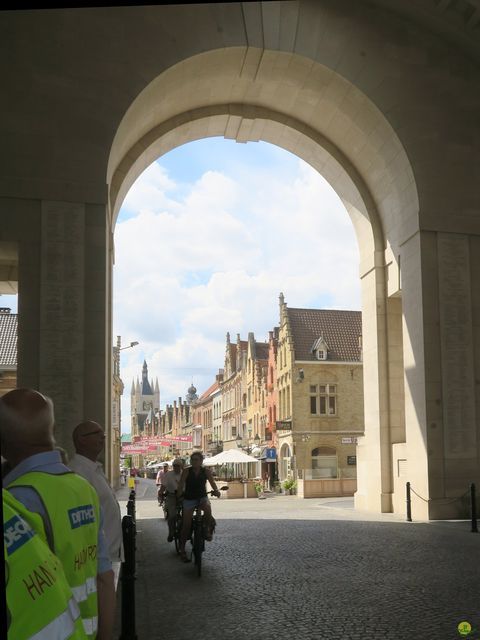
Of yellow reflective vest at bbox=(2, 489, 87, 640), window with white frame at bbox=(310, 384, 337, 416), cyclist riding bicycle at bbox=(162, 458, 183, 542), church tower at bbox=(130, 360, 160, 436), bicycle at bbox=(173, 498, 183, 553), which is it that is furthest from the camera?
church tower at bbox=(130, 360, 160, 436)

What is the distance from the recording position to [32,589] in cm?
176

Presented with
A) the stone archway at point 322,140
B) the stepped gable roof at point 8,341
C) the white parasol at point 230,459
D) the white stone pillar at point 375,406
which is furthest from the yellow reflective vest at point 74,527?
the white parasol at point 230,459

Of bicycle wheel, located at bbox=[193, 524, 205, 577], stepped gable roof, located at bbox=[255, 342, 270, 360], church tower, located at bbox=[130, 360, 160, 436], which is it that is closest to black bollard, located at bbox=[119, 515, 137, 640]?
bicycle wheel, located at bbox=[193, 524, 205, 577]

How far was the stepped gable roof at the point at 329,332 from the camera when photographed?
45.7m

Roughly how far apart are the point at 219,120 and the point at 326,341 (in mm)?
26510

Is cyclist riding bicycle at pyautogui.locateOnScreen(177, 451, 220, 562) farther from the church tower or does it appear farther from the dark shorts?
the church tower

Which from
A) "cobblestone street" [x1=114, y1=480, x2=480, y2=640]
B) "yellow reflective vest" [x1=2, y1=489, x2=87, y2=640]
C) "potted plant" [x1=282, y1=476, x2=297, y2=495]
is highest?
"yellow reflective vest" [x1=2, y1=489, x2=87, y2=640]

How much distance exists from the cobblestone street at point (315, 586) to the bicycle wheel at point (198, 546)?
0.21m

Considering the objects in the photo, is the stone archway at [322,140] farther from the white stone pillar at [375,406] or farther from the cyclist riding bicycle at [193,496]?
the cyclist riding bicycle at [193,496]

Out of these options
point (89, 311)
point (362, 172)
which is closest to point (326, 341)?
point (362, 172)

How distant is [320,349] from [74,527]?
43674 mm

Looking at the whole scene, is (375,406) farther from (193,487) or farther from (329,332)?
(329,332)

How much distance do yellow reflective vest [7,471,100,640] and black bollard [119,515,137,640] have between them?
11.9 feet

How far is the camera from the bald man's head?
243cm
